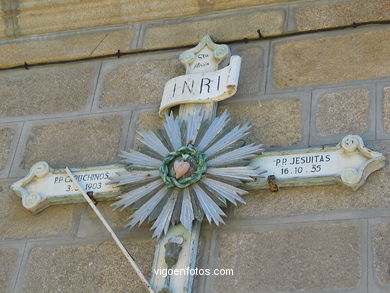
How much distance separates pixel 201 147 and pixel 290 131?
0.36 meters

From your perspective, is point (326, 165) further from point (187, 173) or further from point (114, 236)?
point (114, 236)

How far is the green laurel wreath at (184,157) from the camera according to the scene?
328 centimetres

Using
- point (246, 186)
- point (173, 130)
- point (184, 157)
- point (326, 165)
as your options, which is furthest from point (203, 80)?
point (326, 165)

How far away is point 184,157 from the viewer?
3.34 m

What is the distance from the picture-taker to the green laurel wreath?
3279mm

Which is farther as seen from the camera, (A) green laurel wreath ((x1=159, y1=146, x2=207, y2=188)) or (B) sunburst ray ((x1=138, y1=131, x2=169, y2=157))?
(B) sunburst ray ((x1=138, y1=131, x2=169, y2=157))

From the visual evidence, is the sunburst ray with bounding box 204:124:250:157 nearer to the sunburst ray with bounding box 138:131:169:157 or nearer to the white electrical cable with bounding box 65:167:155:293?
the sunburst ray with bounding box 138:131:169:157

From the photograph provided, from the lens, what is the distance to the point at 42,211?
357 centimetres

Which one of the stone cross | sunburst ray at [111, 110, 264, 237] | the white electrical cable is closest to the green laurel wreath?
sunburst ray at [111, 110, 264, 237]

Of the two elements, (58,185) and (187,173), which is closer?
(187,173)

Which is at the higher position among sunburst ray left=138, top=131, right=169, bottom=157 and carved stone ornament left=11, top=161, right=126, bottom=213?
sunburst ray left=138, top=131, right=169, bottom=157

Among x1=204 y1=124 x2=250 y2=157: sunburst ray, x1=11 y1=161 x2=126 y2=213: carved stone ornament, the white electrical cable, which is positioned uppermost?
x1=204 y1=124 x2=250 y2=157: sunburst ray

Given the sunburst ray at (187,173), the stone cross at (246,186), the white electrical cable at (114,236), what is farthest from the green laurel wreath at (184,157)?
the white electrical cable at (114,236)

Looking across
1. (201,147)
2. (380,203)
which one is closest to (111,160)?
(201,147)
